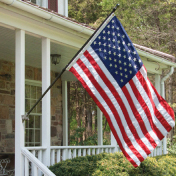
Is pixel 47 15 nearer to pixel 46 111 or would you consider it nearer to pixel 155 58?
pixel 46 111

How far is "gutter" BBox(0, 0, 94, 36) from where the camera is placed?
5096 millimetres

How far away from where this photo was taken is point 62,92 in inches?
409

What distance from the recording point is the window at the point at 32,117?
9.16 m

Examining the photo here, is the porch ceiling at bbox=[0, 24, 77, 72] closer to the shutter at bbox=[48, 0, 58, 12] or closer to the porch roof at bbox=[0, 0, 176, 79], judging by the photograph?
the porch roof at bbox=[0, 0, 176, 79]

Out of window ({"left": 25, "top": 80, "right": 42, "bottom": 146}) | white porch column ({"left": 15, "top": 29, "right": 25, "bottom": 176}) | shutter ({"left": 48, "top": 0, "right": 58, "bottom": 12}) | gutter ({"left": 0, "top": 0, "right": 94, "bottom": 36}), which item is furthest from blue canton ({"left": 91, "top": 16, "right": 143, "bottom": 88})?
window ({"left": 25, "top": 80, "right": 42, "bottom": 146})

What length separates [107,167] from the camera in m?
5.96

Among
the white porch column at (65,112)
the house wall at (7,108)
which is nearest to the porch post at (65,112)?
the white porch column at (65,112)

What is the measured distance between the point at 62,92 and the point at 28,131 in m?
1.83

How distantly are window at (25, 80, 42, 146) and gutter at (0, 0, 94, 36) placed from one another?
329 cm

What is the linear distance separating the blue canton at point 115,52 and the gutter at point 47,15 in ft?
4.67

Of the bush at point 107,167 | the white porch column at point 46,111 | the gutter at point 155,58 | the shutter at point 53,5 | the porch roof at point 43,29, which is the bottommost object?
the bush at point 107,167

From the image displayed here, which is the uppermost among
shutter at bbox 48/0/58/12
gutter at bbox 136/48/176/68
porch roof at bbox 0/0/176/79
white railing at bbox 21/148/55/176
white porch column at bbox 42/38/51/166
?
shutter at bbox 48/0/58/12

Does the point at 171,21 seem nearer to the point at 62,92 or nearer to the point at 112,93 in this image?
the point at 62,92

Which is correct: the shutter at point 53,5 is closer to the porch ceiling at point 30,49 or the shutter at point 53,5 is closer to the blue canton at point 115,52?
the porch ceiling at point 30,49
